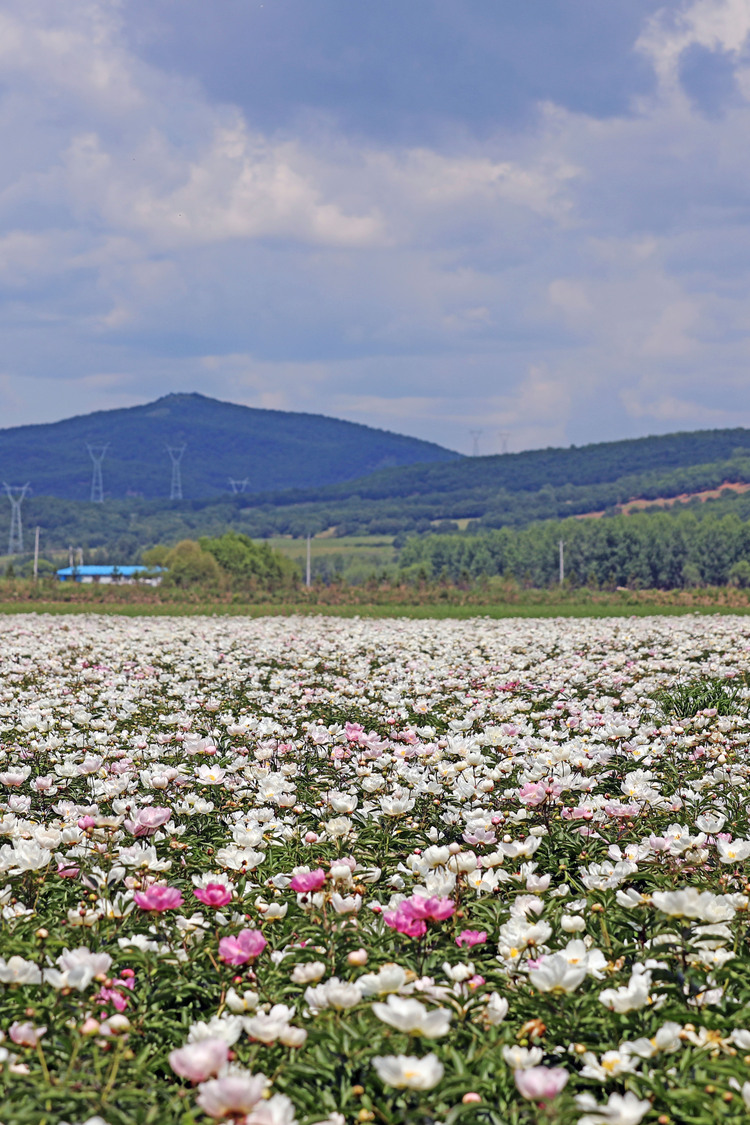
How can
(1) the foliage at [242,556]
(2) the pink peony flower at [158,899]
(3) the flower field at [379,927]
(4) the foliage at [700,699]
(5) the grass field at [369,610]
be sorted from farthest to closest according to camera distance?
(1) the foliage at [242,556], (5) the grass field at [369,610], (4) the foliage at [700,699], (2) the pink peony flower at [158,899], (3) the flower field at [379,927]

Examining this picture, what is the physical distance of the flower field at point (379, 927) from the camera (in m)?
2.53

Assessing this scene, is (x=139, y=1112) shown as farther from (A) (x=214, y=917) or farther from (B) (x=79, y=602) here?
(B) (x=79, y=602)

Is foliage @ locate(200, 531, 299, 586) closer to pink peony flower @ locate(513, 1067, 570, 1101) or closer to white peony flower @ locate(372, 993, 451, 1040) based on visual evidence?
white peony flower @ locate(372, 993, 451, 1040)

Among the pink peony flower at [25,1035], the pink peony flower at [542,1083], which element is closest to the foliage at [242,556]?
the pink peony flower at [25,1035]

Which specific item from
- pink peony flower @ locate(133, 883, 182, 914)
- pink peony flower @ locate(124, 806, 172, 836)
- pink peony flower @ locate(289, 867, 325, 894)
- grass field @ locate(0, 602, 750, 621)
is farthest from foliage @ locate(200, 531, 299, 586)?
pink peony flower @ locate(133, 883, 182, 914)

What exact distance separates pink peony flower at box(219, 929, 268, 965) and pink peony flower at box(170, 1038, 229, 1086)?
2.67ft

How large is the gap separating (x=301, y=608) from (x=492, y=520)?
161537 millimetres

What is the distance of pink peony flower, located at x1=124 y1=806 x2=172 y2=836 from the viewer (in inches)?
162

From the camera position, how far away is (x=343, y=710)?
872cm

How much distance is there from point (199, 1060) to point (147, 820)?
78.8 inches

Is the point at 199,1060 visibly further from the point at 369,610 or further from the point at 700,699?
the point at 369,610

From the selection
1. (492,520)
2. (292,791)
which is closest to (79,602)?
(292,791)

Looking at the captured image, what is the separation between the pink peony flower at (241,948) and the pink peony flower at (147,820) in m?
1.07

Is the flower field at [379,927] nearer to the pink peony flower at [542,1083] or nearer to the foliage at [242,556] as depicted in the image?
the pink peony flower at [542,1083]
